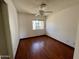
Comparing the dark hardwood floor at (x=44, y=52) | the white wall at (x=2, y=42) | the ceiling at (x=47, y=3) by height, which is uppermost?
the ceiling at (x=47, y=3)

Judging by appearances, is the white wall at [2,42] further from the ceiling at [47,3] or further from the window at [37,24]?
the window at [37,24]

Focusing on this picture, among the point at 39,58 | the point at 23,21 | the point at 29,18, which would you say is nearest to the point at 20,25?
the point at 23,21

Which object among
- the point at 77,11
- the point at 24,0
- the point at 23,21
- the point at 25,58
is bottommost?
the point at 25,58

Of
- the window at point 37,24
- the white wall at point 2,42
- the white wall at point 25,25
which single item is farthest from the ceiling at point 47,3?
the window at point 37,24

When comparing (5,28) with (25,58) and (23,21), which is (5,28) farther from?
(23,21)

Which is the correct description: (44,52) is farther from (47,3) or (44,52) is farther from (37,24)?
(37,24)

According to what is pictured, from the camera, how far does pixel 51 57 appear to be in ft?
7.76

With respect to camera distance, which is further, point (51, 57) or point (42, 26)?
point (42, 26)

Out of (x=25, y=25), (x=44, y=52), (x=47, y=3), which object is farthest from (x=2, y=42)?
(x=25, y=25)

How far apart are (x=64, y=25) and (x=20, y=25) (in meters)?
3.07

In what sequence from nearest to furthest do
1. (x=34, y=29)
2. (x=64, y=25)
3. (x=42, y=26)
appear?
(x=64, y=25)
(x=34, y=29)
(x=42, y=26)

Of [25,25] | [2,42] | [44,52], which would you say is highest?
[25,25]

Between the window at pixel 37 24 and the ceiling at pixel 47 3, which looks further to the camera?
the window at pixel 37 24

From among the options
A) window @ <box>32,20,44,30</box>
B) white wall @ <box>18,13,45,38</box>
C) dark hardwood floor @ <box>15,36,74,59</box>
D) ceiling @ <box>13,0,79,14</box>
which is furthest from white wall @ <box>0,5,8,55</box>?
window @ <box>32,20,44,30</box>
